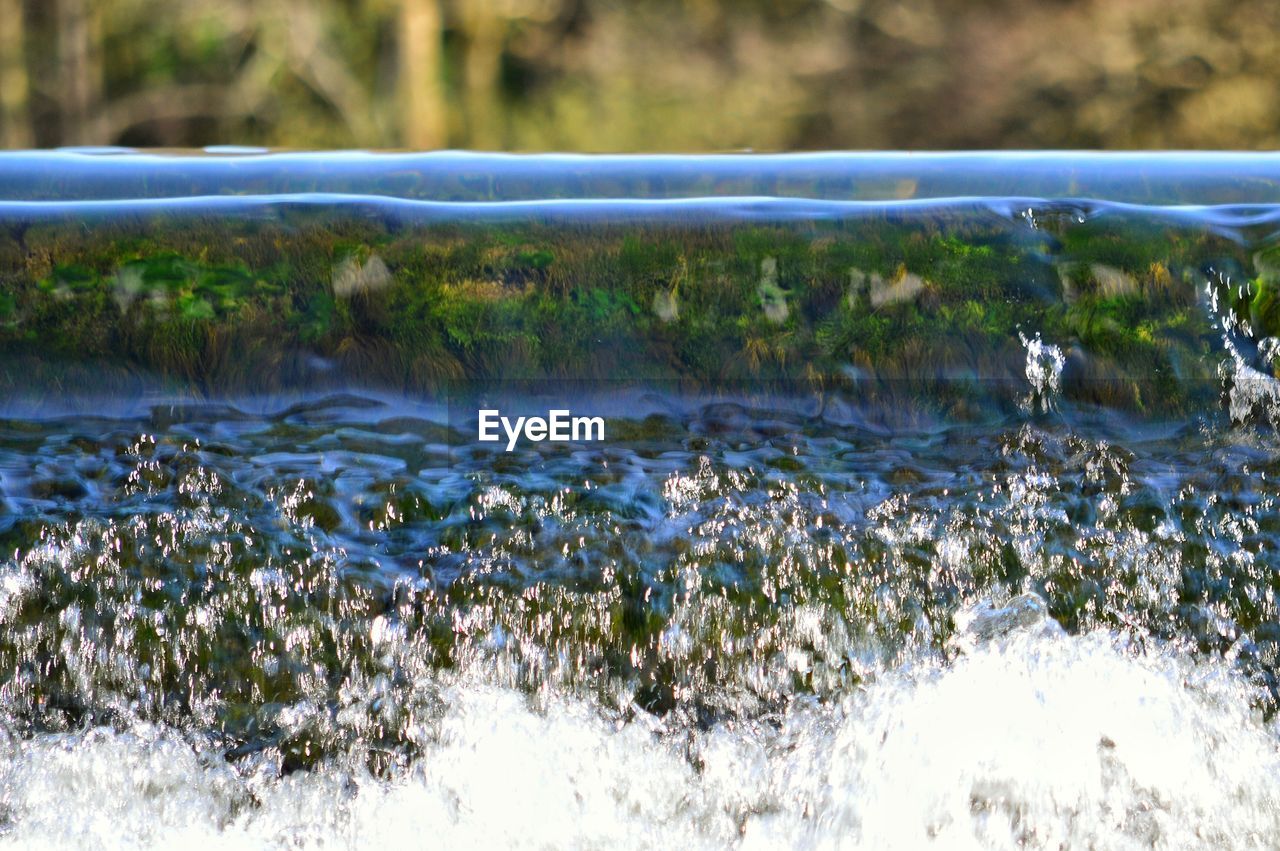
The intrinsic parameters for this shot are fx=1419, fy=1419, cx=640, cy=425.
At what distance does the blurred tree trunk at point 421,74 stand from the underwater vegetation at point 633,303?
762cm

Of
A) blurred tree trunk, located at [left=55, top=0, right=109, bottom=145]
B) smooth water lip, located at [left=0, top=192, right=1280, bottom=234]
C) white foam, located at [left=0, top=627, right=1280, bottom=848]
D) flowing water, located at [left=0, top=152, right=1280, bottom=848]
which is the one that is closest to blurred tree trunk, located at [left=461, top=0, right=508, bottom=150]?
blurred tree trunk, located at [left=55, top=0, right=109, bottom=145]

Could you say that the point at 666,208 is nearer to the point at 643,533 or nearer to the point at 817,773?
the point at 643,533

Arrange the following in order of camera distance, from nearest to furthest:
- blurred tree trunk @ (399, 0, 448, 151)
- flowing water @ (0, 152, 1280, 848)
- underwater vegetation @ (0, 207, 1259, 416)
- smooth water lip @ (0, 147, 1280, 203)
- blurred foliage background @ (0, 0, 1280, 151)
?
1. flowing water @ (0, 152, 1280, 848)
2. underwater vegetation @ (0, 207, 1259, 416)
3. smooth water lip @ (0, 147, 1280, 203)
4. blurred foliage background @ (0, 0, 1280, 151)
5. blurred tree trunk @ (399, 0, 448, 151)

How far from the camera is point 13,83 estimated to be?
894 cm

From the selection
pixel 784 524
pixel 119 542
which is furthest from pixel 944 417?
pixel 119 542

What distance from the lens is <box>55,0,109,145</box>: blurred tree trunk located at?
8945mm

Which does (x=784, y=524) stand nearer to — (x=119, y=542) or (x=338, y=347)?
(x=338, y=347)

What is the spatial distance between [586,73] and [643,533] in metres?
8.33

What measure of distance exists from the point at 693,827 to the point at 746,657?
8.4 inches

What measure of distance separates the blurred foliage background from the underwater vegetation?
23.8 ft

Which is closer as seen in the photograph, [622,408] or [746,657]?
[746,657]

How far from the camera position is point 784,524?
1663 mm

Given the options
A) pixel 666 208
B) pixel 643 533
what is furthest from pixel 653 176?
pixel 643 533

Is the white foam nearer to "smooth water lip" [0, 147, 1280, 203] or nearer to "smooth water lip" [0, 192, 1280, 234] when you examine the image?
"smooth water lip" [0, 192, 1280, 234]
